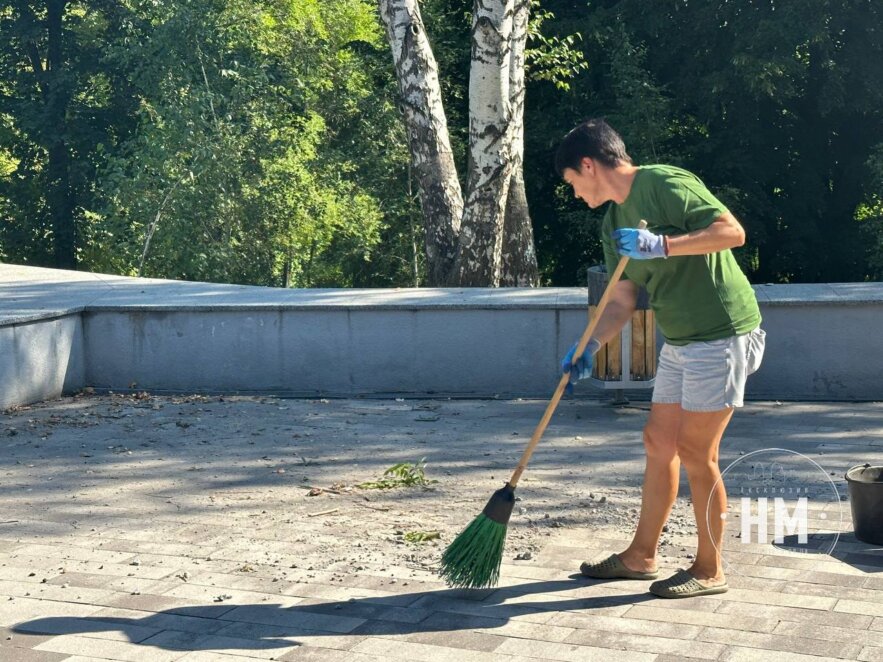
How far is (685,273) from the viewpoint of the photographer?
436cm

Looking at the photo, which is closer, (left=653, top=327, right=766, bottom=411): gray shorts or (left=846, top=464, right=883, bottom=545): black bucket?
(left=653, top=327, right=766, bottom=411): gray shorts

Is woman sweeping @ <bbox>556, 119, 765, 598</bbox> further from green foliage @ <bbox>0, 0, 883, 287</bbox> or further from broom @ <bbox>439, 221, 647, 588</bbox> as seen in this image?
green foliage @ <bbox>0, 0, 883, 287</bbox>

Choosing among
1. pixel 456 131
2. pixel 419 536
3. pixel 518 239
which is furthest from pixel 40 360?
pixel 456 131

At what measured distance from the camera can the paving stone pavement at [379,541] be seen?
13.7ft

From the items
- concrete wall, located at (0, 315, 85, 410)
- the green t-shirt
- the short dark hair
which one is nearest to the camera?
the green t-shirt

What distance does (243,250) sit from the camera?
71.4ft

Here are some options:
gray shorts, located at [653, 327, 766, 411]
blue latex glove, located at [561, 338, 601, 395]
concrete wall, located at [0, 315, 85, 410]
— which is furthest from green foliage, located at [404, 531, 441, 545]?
concrete wall, located at [0, 315, 85, 410]

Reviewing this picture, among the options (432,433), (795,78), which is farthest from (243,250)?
(432,433)

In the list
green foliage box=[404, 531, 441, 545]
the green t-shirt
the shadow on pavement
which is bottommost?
the shadow on pavement

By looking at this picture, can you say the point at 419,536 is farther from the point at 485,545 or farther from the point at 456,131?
the point at 456,131

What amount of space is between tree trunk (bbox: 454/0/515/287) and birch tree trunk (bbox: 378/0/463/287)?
31 cm

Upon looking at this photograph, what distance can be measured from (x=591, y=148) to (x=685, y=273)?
0.58 metres

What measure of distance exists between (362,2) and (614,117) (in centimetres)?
965

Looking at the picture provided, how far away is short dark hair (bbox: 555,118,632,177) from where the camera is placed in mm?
4410
